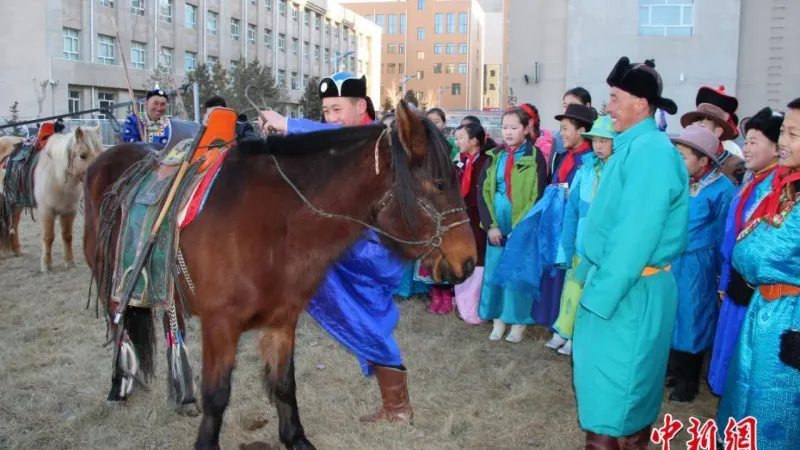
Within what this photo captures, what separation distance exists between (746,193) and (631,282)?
5.93 ft

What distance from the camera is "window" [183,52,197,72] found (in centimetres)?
4003

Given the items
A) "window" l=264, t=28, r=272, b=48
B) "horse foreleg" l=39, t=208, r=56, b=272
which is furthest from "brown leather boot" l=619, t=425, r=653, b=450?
"window" l=264, t=28, r=272, b=48

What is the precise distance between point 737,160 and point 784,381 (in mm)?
3128

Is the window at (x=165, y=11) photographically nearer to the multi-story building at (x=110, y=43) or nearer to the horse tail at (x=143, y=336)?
the multi-story building at (x=110, y=43)

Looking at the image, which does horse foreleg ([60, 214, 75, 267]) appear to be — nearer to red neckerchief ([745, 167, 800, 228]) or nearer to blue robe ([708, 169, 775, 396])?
blue robe ([708, 169, 775, 396])

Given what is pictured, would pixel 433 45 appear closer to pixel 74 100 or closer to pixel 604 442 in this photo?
pixel 74 100

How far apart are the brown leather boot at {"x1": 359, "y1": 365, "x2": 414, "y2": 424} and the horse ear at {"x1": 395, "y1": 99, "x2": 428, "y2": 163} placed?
69.0 inches

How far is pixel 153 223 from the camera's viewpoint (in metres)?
3.27

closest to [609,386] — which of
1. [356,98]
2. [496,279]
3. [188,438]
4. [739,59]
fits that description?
[356,98]

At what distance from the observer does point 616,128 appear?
3027 mm

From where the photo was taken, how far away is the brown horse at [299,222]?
9.21 ft

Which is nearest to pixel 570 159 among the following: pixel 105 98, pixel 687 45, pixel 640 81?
pixel 640 81

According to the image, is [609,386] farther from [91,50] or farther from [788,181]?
[91,50]

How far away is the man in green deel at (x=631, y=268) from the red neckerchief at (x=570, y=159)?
252cm
